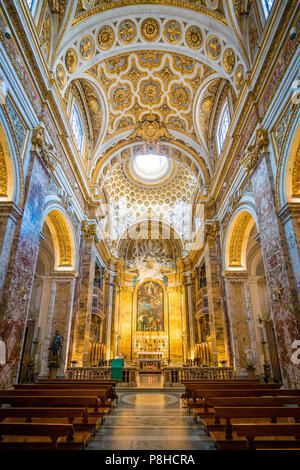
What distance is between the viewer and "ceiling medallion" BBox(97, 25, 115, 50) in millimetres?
12474

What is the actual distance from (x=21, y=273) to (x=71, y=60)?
31.5 ft

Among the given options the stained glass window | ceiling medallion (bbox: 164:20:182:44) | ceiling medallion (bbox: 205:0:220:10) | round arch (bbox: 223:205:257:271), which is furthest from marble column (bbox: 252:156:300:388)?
the stained glass window

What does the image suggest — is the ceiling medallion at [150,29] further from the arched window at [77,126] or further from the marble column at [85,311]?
the marble column at [85,311]

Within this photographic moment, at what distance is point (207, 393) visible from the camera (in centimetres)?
520

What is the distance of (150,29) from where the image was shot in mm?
12961

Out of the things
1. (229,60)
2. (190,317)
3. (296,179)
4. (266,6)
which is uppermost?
(229,60)

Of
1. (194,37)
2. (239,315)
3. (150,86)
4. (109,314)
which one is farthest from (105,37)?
(109,314)

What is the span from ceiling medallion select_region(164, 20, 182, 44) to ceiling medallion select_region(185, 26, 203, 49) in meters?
0.39

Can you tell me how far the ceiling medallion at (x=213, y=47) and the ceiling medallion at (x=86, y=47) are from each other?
517 centimetres

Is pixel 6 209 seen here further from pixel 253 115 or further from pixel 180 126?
pixel 180 126

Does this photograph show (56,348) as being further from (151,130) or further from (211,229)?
(151,130)

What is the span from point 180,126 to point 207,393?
50.6 feet

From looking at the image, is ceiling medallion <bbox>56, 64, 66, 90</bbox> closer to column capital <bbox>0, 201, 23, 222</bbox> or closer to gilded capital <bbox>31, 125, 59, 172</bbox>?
gilded capital <bbox>31, 125, 59, 172</bbox>

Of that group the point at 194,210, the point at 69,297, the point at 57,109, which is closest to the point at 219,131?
the point at 194,210
